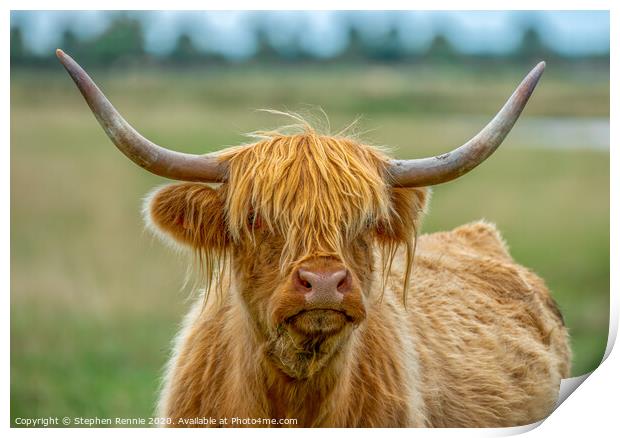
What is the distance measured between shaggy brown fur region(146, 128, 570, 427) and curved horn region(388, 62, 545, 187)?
198 mm

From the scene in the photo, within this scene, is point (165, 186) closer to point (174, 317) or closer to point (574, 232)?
point (574, 232)

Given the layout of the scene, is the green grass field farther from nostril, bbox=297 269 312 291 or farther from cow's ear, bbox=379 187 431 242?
nostril, bbox=297 269 312 291

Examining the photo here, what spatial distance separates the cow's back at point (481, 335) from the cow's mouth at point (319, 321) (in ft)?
3.20

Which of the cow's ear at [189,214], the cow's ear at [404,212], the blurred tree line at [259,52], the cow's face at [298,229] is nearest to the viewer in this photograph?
the cow's face at [298,229]

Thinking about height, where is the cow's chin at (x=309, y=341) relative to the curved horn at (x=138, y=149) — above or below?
below

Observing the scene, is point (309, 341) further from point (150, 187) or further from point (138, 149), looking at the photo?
point (150, 187)

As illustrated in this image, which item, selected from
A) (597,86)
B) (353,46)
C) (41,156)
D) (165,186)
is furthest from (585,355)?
(41,156)

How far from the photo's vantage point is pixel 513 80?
561cm

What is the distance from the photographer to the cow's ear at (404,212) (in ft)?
14.5

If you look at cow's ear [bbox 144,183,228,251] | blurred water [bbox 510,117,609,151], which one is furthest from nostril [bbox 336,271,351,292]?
blurred water [bbox 510,117,609,151]

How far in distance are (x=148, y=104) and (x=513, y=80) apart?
A: 1.97 m

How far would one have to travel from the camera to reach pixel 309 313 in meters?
3.89

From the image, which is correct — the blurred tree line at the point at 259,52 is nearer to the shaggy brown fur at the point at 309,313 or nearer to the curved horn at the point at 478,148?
the shaggy brown fur at the point at 309,313

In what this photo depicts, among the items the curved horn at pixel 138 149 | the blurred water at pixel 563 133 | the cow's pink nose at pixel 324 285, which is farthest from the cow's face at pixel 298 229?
the blurred water at pixel 563 133
